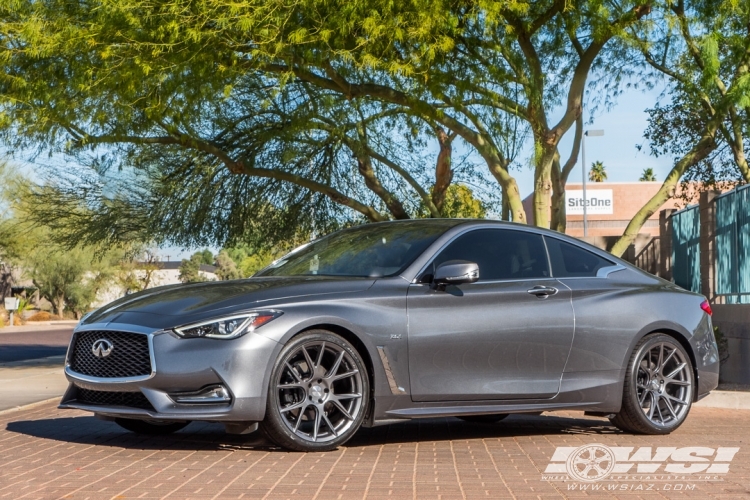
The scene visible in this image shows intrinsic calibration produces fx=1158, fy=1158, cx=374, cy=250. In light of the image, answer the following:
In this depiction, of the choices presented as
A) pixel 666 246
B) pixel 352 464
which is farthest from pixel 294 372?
pixel 666 246

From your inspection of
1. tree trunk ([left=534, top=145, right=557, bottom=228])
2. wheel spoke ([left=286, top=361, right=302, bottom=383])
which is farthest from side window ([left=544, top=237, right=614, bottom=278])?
tree trunk ([left=534, top=145, right=557, bottom=228])

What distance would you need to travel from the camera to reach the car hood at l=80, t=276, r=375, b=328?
7.38 m

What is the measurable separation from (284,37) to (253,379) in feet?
27.8

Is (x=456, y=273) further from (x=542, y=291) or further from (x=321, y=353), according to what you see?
(x=321, y=353)

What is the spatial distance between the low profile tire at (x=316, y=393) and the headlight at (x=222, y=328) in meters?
0.28

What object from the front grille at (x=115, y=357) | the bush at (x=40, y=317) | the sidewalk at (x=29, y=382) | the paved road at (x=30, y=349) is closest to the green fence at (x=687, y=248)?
the sidewalk at (x=29, y=382)

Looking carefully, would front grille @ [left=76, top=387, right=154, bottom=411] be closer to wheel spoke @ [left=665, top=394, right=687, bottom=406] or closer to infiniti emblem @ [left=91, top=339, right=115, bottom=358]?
infiniti emblem @ [left=91, top=339, right=115, bottom=358]

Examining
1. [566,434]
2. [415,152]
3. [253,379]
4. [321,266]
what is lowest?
[566,434]

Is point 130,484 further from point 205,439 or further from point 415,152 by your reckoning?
point 415,152

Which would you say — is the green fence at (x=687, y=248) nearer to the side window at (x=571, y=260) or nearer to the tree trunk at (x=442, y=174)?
the tree trunk at (x=442, y=174)

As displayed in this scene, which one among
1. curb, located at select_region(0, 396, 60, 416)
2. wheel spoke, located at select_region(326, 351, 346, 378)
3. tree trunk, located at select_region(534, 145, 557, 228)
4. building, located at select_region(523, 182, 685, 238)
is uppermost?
building, located at select_region(523, 182, 685, 238)

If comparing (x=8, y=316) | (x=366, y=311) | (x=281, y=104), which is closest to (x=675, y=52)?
(x=281, y=104)

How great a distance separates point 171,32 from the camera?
47.7 feet

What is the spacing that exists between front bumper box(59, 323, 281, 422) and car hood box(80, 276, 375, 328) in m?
0.18
